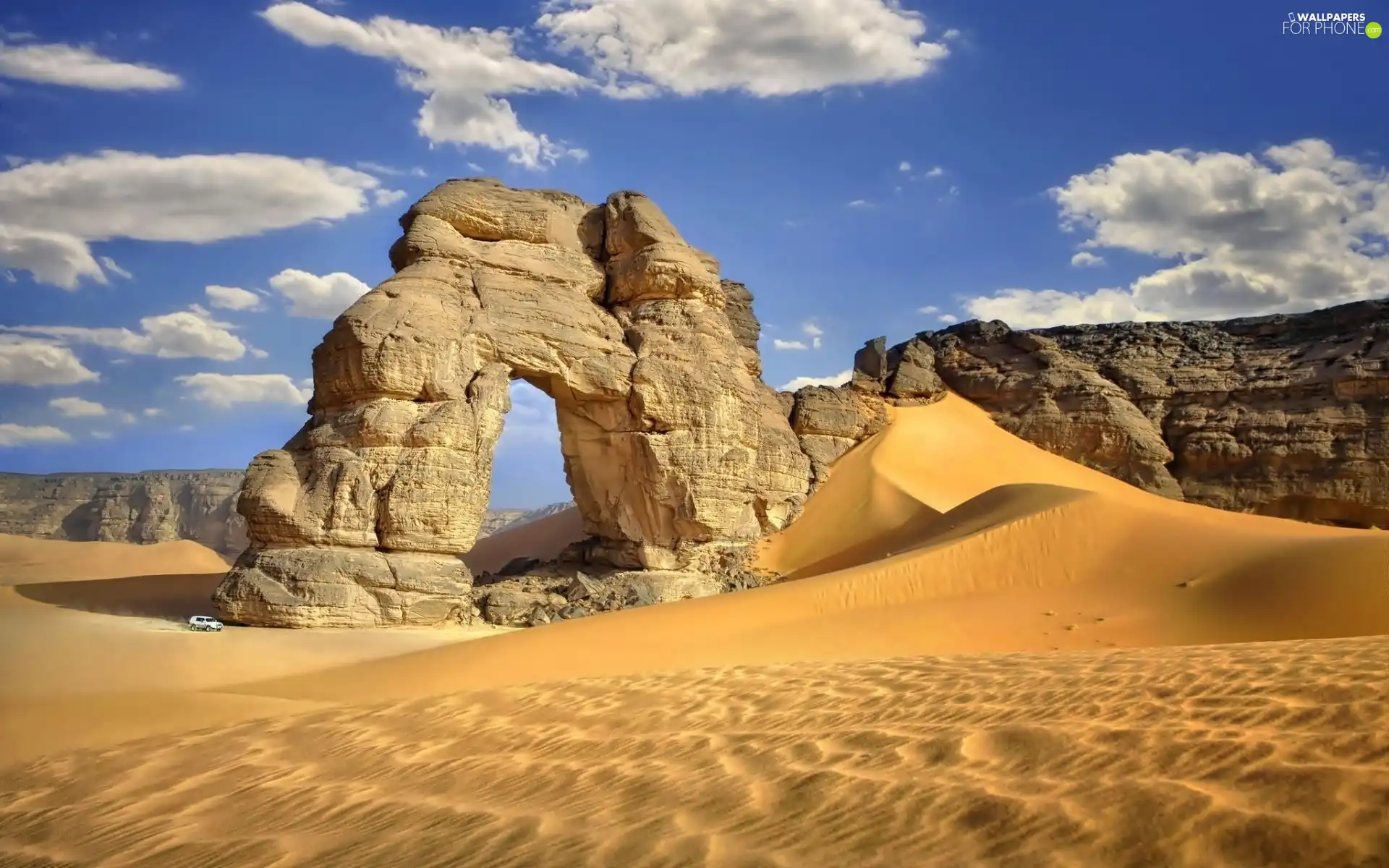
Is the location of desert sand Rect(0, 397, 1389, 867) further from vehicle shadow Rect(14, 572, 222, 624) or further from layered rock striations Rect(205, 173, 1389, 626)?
layered rock striations Rect(205, 173, 1389, 626)

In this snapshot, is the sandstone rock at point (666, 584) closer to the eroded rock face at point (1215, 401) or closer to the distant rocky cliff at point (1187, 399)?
the distant rocky cliff at point (1187, 399)

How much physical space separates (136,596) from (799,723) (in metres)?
16.6

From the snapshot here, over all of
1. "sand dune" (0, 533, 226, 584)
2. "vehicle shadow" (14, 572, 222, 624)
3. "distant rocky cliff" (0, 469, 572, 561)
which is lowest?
"vehicle shadow" (14, 572, 222, 624)

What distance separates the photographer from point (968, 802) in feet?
12.7

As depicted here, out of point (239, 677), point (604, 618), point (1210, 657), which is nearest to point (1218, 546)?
point (1210, 657)

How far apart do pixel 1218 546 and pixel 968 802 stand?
12131 mm

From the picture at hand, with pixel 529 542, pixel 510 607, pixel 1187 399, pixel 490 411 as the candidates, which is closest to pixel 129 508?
pixel 529 542

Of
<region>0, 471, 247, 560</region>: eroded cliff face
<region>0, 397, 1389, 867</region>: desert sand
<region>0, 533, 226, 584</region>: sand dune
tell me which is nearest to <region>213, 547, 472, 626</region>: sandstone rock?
<region>0, 397, 1389, 867</region>: desert sand

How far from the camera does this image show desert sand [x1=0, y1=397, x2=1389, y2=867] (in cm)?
372

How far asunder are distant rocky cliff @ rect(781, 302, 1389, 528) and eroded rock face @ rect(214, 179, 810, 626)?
7646mm

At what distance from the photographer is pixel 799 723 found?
6234mm

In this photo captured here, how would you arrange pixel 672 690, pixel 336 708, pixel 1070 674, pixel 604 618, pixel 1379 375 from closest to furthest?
pixel 1070 674 < pixel 672 690 < pixel 336 708 < pixel 604 618 < pixel 1379 375

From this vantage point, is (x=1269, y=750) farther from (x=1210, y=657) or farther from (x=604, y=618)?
(x=604, y=618)

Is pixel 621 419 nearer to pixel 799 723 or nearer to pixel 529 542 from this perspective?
pixel 799 723
